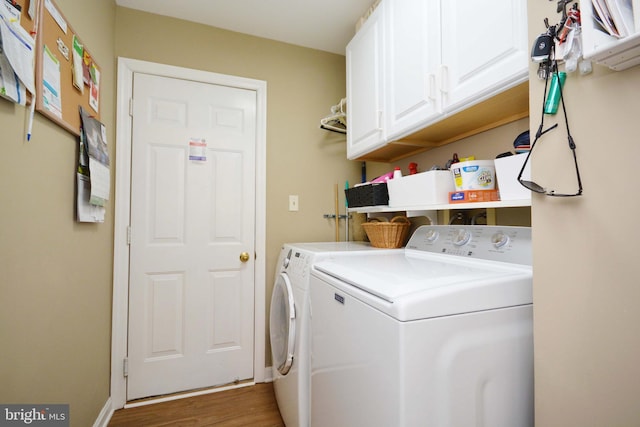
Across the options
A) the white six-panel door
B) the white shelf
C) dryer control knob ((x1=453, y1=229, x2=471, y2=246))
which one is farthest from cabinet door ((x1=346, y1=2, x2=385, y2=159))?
the white six-panel door

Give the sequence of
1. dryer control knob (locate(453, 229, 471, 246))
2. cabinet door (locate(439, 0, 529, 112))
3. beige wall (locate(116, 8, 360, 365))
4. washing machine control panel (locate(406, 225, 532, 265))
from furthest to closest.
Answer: beige wall (locate(116, 8, 360, 365))
dryer control knob (locate(453, 229, 471, 246))
washing machine control panel (locate(406, 225, 532, 265))
cabinet door (locate(439, 0, 529, 112))

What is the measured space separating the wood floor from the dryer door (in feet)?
1.16

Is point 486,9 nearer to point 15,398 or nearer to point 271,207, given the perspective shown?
point 271,207

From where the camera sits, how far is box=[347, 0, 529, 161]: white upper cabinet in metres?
0.94

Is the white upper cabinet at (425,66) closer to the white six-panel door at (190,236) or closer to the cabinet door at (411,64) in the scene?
the cabinet door at (411,64)

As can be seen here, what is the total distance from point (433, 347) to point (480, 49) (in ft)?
3.24

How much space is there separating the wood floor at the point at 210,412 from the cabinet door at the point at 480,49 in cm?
192

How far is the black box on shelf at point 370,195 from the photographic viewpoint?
166 centimetres

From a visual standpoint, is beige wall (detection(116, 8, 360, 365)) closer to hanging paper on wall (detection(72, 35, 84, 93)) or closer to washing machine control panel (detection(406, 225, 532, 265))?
hanging paper on wall (detection(72, 35, 84, 93))

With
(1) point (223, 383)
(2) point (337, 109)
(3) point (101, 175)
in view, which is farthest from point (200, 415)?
(2) point (337, 109)

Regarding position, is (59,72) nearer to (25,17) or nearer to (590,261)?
(25,17)

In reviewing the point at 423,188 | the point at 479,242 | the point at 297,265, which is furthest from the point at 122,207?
the point at 479,242

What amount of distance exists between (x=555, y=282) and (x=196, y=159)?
198 cm

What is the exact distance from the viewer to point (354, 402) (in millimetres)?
856
